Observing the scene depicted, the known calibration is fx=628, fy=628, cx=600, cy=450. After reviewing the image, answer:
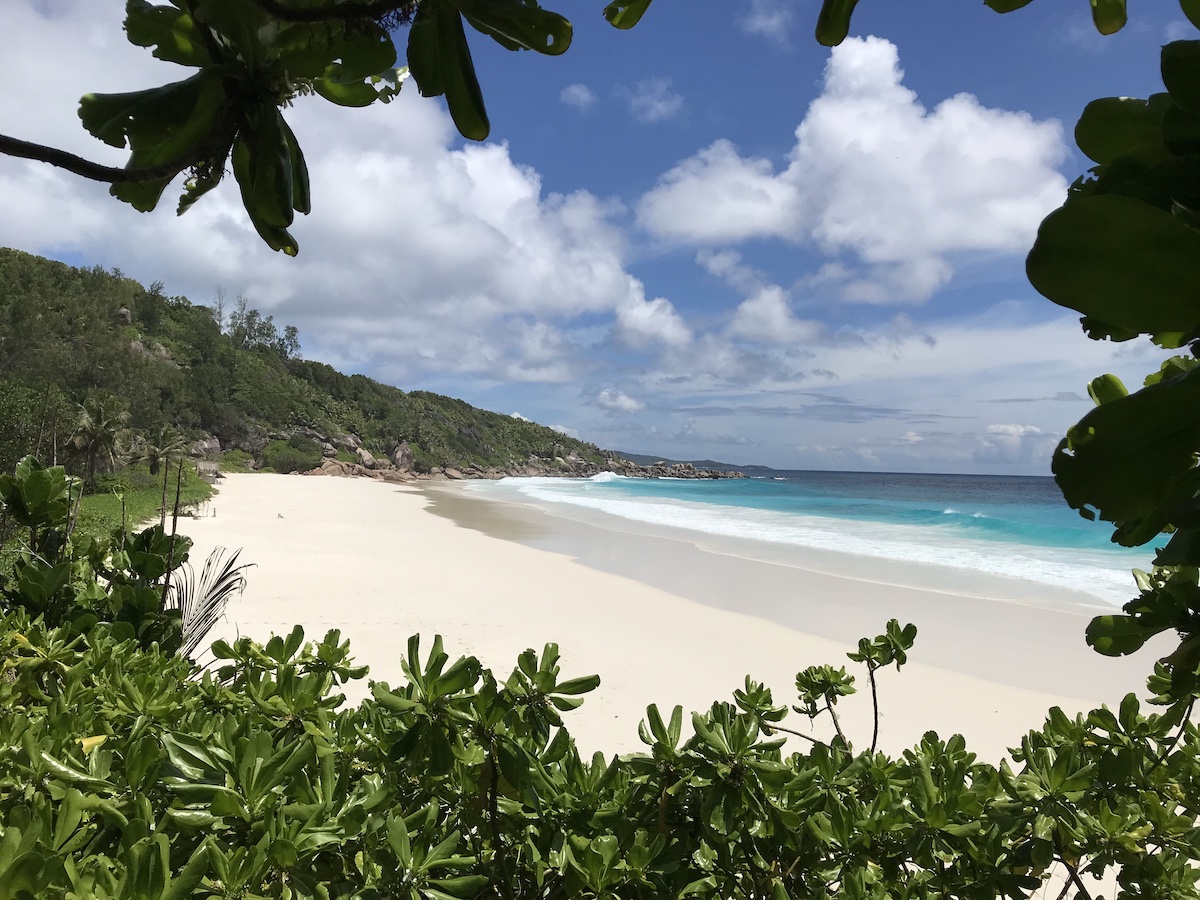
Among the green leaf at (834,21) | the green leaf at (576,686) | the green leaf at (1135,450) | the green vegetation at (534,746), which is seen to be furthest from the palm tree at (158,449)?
the green leaf at (1135,450)

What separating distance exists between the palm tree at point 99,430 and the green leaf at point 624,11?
77.0 ft

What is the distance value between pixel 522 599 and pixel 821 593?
5.00 metres

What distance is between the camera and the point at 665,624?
831cm

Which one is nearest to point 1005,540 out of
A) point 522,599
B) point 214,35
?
point 522,599

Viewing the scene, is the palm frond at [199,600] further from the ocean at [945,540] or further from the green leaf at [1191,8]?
the ocean at [945,540]

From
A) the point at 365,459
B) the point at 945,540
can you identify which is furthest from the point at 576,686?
the point at 365,459

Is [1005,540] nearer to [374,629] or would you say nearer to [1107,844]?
[374,629]

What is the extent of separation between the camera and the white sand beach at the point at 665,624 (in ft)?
18.8

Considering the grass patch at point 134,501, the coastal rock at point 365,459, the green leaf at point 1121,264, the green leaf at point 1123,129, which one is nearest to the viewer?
A: the green leaf at point 1121,264

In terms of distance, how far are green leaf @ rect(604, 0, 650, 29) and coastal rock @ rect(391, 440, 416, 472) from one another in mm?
53171

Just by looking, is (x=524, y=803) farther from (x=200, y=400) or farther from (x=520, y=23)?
(x=200, y=400)

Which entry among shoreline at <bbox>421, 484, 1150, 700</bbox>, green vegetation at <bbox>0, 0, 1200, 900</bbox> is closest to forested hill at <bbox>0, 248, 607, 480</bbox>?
green vegetation at <bbox>0, 0, 1200, 900</bbox>

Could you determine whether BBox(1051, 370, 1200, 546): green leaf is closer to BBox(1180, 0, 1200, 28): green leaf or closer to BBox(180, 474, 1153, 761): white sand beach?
BBox(1180, 0, 1200, 28): green leaf

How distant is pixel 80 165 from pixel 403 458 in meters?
54.3
